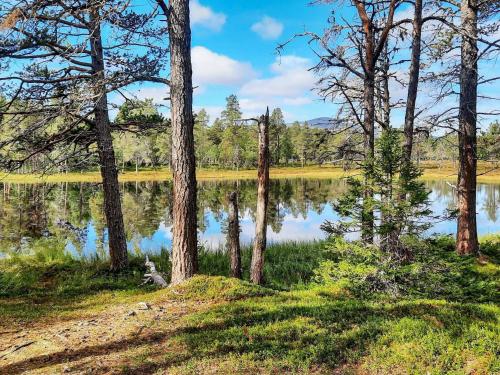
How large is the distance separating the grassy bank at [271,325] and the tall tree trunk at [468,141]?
10.9ft

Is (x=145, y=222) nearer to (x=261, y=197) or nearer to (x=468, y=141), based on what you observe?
(x=261, y=197)

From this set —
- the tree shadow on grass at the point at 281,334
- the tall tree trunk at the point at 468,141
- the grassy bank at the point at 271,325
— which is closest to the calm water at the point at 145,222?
the grassy bank at the point at 271,325

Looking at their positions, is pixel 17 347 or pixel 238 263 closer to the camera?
pixel 17 347

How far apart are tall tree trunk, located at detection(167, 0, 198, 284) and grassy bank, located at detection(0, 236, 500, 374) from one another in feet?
3.70

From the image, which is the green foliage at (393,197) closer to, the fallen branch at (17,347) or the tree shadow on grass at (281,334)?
the tree shadow on grass at (281,334)

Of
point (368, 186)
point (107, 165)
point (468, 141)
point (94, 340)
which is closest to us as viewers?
point (94, 340)

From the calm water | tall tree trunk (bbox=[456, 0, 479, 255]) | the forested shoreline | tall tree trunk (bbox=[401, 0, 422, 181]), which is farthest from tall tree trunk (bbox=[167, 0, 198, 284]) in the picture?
tall tree trunk (bbox=[456, 0, 479, 255])

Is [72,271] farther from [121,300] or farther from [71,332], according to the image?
[71,332]

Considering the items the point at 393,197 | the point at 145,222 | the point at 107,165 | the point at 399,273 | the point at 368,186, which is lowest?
the point at 145,222

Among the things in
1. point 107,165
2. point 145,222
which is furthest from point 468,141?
point 145,222

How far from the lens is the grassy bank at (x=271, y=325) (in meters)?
4.68

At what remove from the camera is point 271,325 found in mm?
5789

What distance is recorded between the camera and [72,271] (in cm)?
1143

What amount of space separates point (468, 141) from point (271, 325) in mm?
10209
